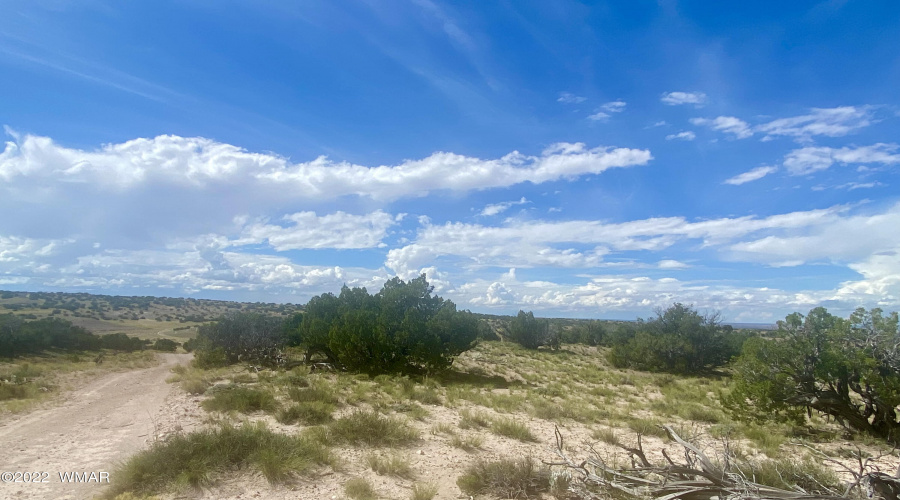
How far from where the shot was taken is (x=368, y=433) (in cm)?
1039

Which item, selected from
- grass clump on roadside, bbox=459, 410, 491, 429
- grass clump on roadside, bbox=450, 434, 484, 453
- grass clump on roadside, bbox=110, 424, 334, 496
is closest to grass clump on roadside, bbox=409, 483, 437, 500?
grass clump on roadside, bbox=110, 424, 334, 496

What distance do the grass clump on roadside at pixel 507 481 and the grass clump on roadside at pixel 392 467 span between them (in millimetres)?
1055

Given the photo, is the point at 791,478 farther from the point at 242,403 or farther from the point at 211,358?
the point at 211,358

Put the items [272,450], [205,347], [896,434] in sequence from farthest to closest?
[205,347] → [896,434] → [272,450]

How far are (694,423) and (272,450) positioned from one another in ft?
38.4

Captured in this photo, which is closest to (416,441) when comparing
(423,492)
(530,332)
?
(423,492)

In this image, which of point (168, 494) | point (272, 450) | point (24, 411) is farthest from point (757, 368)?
point (24, 411)

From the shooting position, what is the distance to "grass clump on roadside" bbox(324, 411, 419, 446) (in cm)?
1022

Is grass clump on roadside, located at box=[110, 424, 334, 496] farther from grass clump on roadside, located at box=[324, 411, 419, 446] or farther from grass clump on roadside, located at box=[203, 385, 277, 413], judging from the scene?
grass clump on roadside, located at box=[203, 385, 277, 413]

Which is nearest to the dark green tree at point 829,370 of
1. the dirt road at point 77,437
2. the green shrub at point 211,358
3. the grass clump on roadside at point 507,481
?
the grass clump on roadside at point 507,481

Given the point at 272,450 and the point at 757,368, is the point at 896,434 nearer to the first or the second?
the point at 757,368

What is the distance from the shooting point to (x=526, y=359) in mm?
37594

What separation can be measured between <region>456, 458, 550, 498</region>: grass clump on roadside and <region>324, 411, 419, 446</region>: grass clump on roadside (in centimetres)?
280

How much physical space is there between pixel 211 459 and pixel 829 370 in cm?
1293
